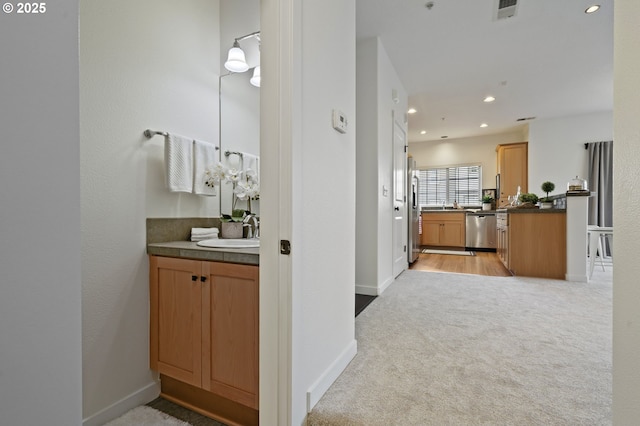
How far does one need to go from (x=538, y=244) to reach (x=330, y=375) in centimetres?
384

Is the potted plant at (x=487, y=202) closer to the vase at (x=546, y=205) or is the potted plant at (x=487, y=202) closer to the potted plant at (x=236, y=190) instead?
the vase at (x=546, y=205)

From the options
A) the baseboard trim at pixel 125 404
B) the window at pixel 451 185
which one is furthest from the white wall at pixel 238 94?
the window at pixel 451 185

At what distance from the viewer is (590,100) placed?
507cm

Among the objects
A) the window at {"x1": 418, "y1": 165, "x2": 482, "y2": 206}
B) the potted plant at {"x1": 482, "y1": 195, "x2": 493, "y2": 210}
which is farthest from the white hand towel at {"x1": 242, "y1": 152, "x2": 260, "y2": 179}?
the potted plant at {"x1": 482, "y1": 195, "x2": 493, "y2": 210}

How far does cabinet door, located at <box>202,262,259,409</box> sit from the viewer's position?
1268 mm

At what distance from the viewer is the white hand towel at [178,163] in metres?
1.72

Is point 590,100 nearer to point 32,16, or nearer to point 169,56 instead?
point 169,56

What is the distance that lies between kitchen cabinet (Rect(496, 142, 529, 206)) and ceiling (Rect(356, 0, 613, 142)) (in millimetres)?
958

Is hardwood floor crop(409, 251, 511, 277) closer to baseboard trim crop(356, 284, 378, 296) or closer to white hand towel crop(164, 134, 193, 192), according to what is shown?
baseboard trim crop(356, 284, 378, 296)

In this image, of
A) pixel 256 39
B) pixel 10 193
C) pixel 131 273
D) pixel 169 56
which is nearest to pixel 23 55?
pixel 10 193

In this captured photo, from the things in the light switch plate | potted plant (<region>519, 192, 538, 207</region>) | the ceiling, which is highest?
the ceiling

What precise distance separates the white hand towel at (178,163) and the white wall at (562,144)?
7061mm

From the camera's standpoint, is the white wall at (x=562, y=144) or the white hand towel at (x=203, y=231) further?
the white wall at (x=562, y=144)

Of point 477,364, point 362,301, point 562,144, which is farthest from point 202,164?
point 562,144
